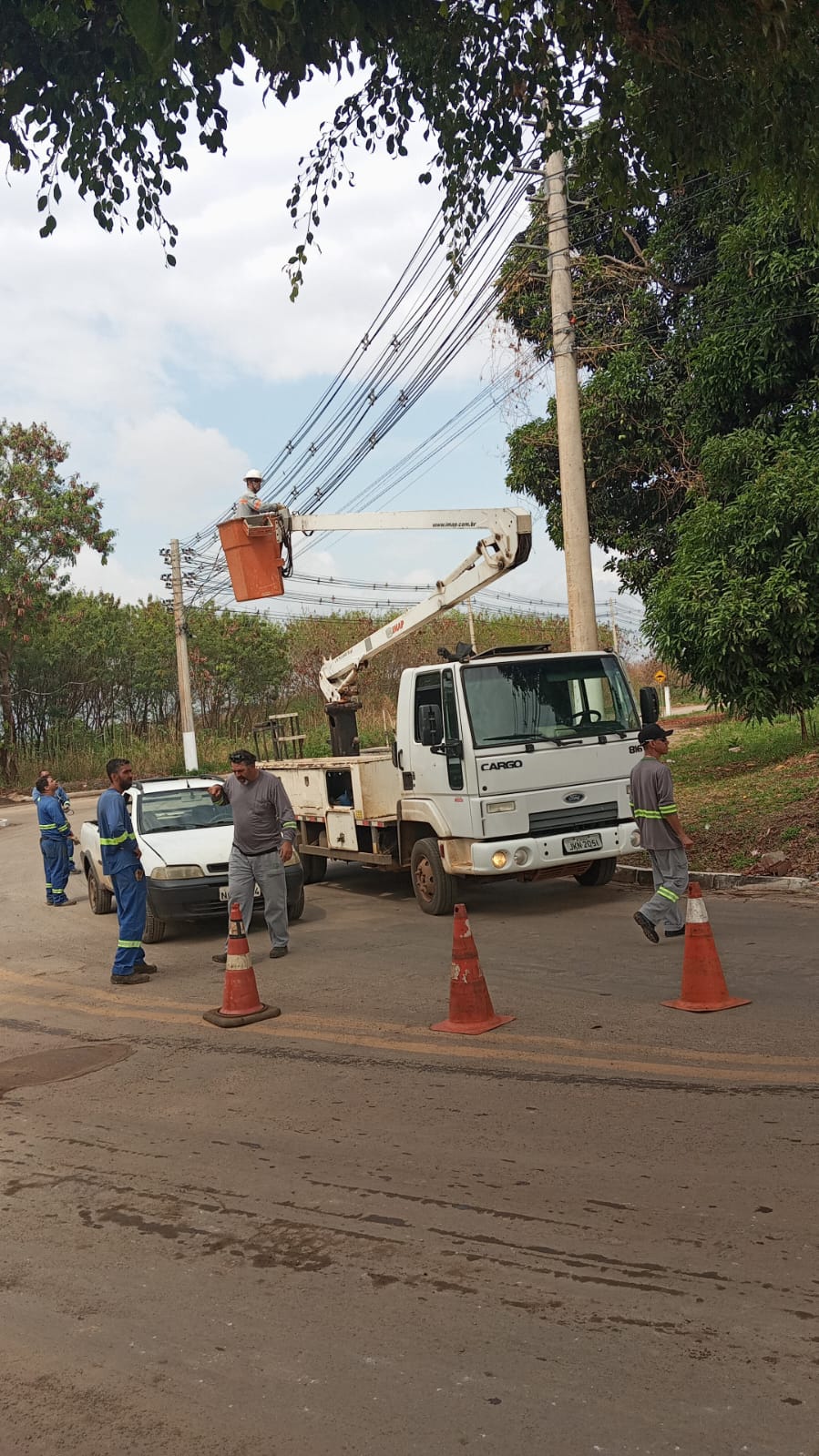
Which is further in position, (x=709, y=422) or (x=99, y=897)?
(x=709, y=422)

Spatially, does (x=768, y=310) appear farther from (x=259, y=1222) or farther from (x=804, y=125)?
(x=259, y=1222)

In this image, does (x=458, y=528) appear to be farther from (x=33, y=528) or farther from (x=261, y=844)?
(x=33, y=528)

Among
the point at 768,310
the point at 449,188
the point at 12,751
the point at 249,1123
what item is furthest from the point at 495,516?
the point at 12,751

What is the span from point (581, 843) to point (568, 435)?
5576mm

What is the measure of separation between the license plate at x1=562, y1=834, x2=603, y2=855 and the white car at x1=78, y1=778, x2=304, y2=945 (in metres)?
2.54

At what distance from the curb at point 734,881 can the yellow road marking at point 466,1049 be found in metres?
5.04

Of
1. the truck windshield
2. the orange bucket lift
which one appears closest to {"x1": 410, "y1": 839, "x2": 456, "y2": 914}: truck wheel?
the truck windshield

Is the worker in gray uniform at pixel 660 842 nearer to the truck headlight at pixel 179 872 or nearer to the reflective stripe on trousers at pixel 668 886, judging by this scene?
→ the reflective stripe on trousers at pixel 668 886

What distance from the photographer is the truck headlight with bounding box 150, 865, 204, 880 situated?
36.9 feet

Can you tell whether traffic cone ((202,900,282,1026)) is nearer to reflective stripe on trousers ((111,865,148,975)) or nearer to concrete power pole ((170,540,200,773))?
reflective stripe on trousers ((111,865,148,975))

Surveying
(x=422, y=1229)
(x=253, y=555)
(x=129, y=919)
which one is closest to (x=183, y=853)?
(x=129, y=919)

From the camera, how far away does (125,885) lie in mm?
9734

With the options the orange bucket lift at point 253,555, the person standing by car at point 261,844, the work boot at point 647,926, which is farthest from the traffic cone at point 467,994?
the orange bucket lift at point 253,555

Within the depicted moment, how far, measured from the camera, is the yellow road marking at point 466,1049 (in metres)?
5.87
